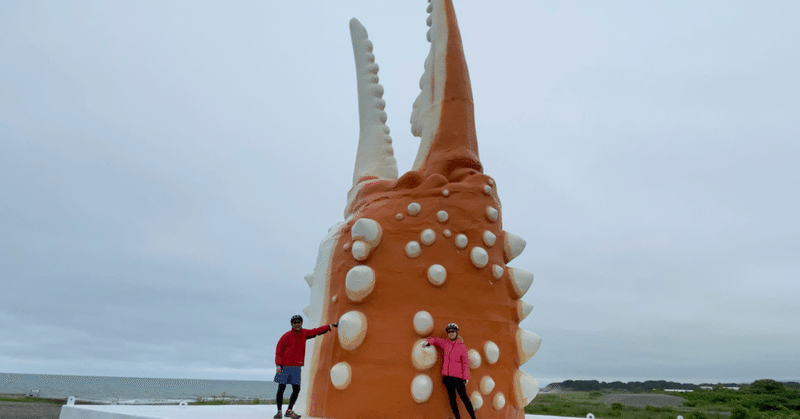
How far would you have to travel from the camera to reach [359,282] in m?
5.59

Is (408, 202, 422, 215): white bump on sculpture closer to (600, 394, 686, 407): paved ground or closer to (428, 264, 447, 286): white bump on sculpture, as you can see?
(428, 264, 447, 286): white bump on sculpture

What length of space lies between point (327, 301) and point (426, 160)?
225cm

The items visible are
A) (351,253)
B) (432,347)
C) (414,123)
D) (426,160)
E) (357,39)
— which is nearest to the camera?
(432,347)

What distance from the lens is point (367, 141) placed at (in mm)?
7715

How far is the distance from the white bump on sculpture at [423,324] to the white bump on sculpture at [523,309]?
1.50 meters

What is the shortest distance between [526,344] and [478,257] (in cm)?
134

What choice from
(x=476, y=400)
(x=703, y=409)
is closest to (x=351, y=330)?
(x=476, y=400)

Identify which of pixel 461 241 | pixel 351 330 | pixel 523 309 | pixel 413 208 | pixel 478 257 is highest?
pixel 413 208

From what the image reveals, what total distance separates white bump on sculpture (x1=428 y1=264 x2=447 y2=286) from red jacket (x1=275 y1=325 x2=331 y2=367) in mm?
1289

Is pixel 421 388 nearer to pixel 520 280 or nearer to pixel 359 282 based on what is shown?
pixel 359 282

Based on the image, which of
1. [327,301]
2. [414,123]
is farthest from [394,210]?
[414,123]

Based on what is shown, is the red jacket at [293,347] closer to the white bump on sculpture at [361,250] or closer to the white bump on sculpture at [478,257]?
the white bump on sculpture at [361,250]

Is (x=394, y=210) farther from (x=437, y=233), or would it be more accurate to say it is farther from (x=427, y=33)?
(x=427, y=33)

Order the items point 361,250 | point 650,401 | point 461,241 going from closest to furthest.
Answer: point 361,250, point 461,241, point 650,401
